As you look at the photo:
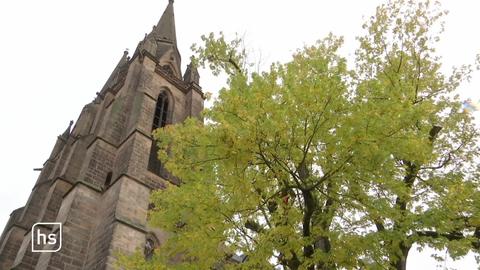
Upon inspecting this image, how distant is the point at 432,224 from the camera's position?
6305 mm

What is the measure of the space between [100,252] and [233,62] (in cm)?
726

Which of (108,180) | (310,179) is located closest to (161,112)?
(108,180)

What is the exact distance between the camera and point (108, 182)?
622 inches

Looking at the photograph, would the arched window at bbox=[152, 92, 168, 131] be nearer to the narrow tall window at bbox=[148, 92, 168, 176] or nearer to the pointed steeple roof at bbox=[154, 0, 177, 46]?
the narrow tall window at bbox=[148, 92, 168, 176]

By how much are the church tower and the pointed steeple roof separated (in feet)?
17.3

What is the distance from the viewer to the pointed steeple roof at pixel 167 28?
30.7 meters

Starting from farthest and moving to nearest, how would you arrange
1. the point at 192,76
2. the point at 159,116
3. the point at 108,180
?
the point at 192,76
the point at 159,116
the point at 108,180

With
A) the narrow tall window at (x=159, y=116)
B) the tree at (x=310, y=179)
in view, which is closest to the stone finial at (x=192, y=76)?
the narrow tall window at (x=159, y=116)

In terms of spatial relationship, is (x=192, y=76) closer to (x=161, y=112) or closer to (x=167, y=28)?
(x=161, y=112)

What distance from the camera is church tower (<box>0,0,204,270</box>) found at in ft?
40.4

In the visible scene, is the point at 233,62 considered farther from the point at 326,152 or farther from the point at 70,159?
the point at 70,159

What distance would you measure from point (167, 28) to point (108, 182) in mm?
19743

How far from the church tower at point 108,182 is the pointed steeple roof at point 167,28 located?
17.3 ft

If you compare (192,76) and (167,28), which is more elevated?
(167,28)
